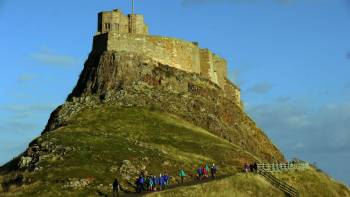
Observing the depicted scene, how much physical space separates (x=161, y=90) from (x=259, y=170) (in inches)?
1124

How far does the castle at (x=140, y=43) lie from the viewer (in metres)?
98.1

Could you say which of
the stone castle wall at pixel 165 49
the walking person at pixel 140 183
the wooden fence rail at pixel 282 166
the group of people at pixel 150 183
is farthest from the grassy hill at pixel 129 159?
the stone castle wall at pixel 165 49

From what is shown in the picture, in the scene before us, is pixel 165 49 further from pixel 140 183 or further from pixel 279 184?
pixel 140 183

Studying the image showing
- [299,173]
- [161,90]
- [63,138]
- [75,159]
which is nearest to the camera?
[75,159]

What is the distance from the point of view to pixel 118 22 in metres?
102

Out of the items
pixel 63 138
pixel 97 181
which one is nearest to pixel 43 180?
pixel 97 181

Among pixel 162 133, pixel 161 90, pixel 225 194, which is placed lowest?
pixel 225 194

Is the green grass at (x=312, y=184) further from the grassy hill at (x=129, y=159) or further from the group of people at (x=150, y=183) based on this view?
the group of people at (x=150, y=183)

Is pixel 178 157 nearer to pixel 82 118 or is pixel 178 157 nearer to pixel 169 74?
pixel 82 118

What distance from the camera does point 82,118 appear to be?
8319cm

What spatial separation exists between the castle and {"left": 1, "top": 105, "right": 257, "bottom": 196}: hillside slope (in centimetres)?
1413

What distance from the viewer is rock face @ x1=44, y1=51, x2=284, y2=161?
3551 inches

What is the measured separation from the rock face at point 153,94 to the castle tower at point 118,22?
4.98 metres

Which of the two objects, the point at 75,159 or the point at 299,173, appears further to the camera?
the point at 299,173
